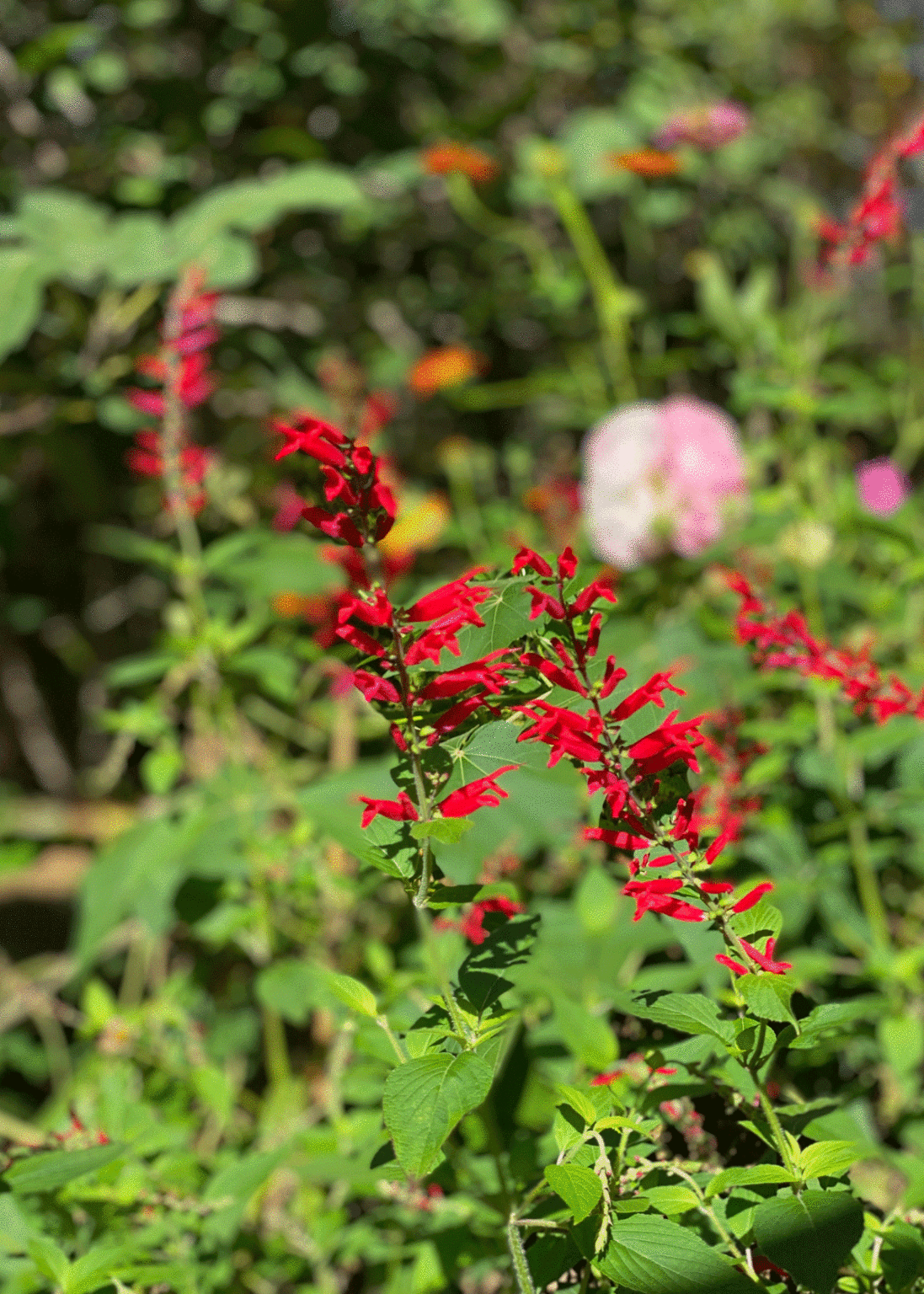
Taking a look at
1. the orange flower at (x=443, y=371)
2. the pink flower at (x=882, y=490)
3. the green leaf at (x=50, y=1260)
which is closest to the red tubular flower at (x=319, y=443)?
the green leaf at (x=50, y=1260)

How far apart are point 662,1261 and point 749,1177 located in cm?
6

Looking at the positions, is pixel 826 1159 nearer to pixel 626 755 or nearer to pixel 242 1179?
pixel 626 755

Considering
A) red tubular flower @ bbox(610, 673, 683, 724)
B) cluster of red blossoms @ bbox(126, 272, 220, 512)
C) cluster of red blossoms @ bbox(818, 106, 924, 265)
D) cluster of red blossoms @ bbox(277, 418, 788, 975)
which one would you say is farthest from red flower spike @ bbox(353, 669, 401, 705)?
cluster of red blossoms @ bbox(818, 106, 924, 265)

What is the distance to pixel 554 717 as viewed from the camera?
0.44 meters

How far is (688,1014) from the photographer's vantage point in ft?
1.56

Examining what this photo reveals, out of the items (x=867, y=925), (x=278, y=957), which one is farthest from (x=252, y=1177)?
(x=867, y=925)

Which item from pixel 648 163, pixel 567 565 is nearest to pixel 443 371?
pixel 648 163

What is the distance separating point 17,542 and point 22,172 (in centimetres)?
65

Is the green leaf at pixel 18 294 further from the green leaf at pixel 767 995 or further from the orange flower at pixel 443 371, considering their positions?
the green leaf at pixel 767 995

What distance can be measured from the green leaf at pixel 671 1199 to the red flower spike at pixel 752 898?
14cm

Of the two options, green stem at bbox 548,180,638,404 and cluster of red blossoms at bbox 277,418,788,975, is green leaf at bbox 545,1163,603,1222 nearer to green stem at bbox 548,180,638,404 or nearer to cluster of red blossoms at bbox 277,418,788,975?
cluster of red blossoms at bbox 277,418,788,975

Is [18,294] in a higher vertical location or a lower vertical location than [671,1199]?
higher

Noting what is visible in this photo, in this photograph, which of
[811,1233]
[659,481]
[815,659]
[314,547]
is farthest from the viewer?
[659,481]

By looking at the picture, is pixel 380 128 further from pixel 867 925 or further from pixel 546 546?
pixel 867 925
